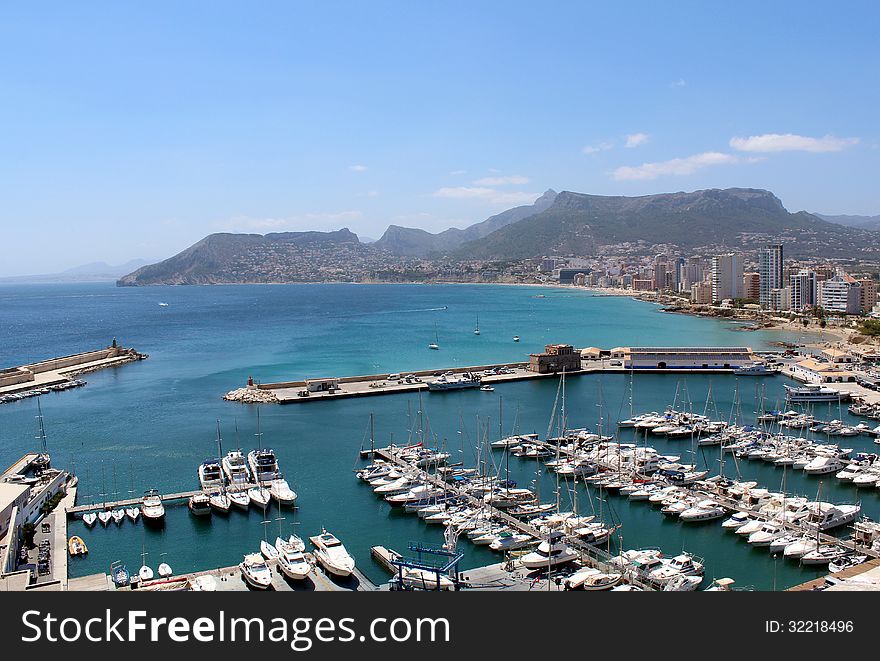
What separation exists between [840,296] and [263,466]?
52330mm

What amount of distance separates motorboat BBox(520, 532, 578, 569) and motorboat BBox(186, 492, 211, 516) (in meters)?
6.31

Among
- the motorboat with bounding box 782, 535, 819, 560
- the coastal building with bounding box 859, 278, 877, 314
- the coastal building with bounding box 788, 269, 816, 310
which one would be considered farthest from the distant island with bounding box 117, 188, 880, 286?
the motorboat with bounding box 782, 535, 819, 560

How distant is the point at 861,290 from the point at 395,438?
48.1m

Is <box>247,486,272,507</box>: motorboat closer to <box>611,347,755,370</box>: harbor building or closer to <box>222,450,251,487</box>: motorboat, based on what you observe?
<box>222,450,251,487</box>: motorboat

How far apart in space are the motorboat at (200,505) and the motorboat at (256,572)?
3153 mm

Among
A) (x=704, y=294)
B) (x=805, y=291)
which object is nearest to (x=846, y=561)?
(x=805, y=291)

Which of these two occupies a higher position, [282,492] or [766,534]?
[282,492]

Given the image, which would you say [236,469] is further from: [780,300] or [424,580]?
[780,300]

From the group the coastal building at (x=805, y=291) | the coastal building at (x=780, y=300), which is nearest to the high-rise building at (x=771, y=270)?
the coastal building at (x=780, y=300)

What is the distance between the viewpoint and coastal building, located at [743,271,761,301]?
224 ft

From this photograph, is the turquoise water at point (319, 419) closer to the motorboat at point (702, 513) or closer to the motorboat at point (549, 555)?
the motorboat at point (702, 513)

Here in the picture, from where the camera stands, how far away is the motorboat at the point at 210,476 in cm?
1468

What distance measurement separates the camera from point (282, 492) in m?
14.0
